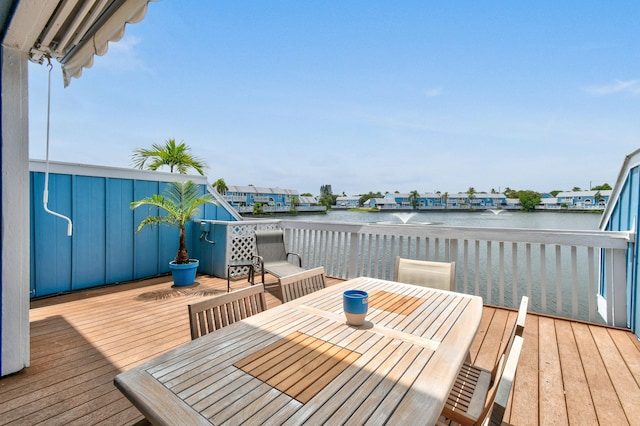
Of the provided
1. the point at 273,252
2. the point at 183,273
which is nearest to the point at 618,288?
the point at 273,252

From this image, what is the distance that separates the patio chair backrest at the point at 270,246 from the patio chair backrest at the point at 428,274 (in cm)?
246

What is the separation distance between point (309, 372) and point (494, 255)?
3445 mm

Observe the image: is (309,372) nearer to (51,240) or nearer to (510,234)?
(510,234)

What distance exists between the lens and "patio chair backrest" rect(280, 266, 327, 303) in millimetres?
1919

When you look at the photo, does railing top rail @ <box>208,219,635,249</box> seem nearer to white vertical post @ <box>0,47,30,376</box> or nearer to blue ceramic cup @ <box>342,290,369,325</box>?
blue ceramic cup @ <box>342,290,369,325</box>

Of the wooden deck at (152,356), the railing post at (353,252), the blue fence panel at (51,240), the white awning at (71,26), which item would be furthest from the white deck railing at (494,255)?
the white awning at (71,26)

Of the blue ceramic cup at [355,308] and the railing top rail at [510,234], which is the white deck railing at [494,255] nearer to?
the railing top rail at [510,234]

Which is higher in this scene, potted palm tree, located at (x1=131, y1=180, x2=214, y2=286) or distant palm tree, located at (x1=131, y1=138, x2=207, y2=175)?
distant palm tree, located at (x1=131, y1=138, x2=207, y2=175)

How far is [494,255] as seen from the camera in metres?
3.59

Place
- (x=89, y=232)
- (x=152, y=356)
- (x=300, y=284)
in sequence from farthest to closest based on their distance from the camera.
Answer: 1. (x=89, y=232)
2. (x=152, y=356)
3. (x=300, y=284)

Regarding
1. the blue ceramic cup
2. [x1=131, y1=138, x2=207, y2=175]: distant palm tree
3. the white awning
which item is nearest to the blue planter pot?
Answer: [x1=131, y1=138, x2=207, y2=175]: distant palm tree

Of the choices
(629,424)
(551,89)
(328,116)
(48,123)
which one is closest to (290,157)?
(328,116)

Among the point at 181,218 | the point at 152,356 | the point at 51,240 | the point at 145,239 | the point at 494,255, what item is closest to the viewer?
the point at 152,356

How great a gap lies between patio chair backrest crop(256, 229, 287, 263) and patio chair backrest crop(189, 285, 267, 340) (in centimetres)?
270
